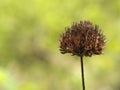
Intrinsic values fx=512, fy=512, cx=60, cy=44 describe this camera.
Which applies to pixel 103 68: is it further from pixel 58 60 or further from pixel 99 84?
pixel 58 60

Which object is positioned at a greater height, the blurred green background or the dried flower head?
the blurred green background

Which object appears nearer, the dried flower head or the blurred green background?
the dried flower head

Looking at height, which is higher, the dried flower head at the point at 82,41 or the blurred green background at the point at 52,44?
the blurred green background at the point at 52,44

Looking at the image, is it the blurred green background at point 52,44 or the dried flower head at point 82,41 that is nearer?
the dried flower head at point 82,41

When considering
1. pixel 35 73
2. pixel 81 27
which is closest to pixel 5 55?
pixel 35 73

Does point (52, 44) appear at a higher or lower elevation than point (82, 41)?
higher
